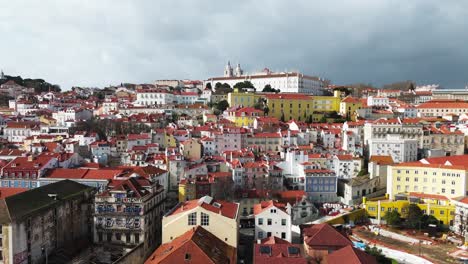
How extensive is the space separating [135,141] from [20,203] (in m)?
24.7

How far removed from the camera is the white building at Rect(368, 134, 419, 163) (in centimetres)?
4688

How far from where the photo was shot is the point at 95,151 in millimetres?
48531

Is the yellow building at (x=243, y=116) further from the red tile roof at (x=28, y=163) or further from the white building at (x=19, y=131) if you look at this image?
the red tile roof at (x=28, y=163)

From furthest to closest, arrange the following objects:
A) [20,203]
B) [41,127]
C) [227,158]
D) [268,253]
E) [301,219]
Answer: [41,127] → [227,158] → [301,219] → [20,203] → [268,253]

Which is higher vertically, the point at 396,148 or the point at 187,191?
the point at 396,148

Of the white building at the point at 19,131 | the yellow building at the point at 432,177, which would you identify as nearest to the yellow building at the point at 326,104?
the yellow building at the point at 432,177

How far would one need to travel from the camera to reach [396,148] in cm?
4709

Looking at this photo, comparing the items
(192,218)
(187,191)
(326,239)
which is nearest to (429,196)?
(326,239)

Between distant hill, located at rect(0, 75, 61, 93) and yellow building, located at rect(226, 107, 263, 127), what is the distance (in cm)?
6145

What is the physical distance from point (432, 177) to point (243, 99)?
123 ft

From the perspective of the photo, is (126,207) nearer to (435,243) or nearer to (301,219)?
(301,219)

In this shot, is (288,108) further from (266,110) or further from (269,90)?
(269,90)

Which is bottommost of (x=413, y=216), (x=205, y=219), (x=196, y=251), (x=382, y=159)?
(x=413, y=216)

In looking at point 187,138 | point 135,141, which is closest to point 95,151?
point 135,141
